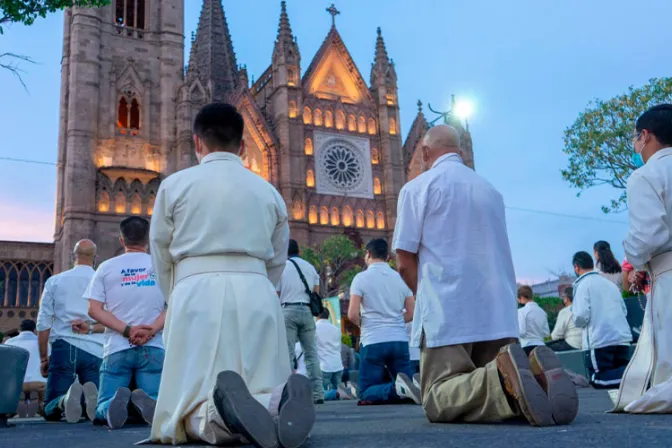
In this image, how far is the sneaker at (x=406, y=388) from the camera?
23.6ft

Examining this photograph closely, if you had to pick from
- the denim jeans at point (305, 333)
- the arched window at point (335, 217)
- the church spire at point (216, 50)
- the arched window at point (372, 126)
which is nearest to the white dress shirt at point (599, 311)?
the denim jeans at point (305, 333)

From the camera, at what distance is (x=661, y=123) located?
4.63 metres

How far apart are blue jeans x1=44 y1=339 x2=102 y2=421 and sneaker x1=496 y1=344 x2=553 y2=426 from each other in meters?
4.95

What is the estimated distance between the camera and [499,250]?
4.28 metres

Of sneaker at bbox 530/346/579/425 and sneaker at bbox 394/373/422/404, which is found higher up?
sneaker at bbox 530/346/579/425

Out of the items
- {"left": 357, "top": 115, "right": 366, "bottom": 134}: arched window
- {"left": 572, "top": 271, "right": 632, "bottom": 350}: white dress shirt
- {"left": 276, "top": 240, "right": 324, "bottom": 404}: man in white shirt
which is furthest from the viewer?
Answer: {"left": 357, "top": 115, "right": 366, "bottom": 134}: arched window

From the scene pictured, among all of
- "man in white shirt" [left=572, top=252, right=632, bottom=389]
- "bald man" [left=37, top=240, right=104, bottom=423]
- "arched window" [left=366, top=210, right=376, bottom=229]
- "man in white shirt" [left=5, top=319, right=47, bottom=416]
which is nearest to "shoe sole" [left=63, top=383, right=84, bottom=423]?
"bald man" [left=37, top=240, right=104, bottom=423]

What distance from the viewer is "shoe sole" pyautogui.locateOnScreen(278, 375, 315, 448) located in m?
3.00

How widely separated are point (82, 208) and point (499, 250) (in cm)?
3144

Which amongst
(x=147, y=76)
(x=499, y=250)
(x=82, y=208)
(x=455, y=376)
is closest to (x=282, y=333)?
(x=455, y=376)

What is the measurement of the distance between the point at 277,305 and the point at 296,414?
0.84 meters

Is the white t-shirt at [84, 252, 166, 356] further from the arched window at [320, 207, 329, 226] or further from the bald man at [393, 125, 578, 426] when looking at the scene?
the arched window at [320, 207, 329, 226]

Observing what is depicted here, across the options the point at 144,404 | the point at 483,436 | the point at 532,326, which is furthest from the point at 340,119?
the point at 483,436

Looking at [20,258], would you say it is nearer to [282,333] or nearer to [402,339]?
[402,339]
